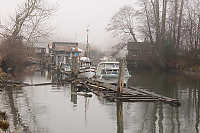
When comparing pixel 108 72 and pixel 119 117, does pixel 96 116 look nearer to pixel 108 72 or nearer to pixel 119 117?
pixel 119 117

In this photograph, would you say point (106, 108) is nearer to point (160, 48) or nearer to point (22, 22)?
point (22, 22)

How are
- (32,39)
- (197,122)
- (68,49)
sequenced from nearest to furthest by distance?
(197,122), (32,39), (68,49)

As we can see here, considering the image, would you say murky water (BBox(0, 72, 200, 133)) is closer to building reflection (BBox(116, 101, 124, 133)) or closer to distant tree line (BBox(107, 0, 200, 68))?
building reflection (BBox(116, 101, 124, 133))

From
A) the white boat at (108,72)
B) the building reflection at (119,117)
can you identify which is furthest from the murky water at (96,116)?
the white boat at (108,72)

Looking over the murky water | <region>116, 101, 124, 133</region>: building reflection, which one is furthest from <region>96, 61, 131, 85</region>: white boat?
<region>116, 101, 124, 133</region>: building reflection

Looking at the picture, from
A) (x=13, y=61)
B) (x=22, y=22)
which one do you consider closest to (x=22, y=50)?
(x=13, y=61)

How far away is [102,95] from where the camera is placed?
60.8ft

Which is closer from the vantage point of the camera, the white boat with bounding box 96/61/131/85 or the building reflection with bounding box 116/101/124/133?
the building reflection with bounding box 116/101/124/133

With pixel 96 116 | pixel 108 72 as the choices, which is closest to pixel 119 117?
pixel 96 116

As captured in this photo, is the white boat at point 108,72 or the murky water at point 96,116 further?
the white boat at point 108,72

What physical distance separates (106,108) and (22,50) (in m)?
34.5

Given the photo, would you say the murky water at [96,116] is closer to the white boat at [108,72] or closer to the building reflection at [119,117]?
the building reflection at [119,117]

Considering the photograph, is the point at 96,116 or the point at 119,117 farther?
the point at 96,116

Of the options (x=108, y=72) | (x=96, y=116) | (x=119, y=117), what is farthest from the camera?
(x=108, y=72)
